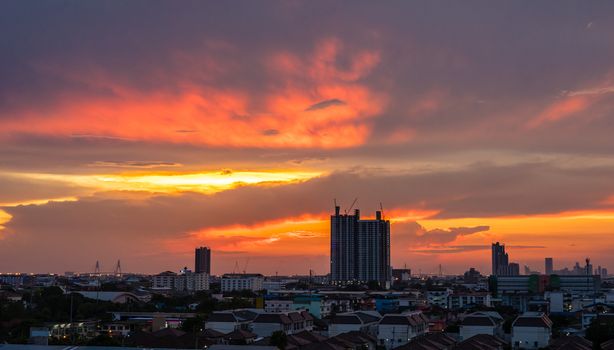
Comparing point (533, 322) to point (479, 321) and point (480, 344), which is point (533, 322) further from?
point (480, 344)

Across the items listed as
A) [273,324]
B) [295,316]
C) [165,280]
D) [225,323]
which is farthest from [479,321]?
[165,280]

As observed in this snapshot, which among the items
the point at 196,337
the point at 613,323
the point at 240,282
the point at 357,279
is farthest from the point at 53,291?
the point at 357,279

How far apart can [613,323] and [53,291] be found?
115 ft

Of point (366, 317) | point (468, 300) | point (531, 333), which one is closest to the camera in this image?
point (531, 333)

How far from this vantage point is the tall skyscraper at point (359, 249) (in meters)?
91.5

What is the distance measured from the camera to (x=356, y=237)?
92.3m

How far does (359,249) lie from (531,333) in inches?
2632

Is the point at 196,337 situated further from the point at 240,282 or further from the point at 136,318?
the point at 240,282

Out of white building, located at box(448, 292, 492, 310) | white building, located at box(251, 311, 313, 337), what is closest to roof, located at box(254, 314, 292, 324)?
white building, located at box(251, 311, 313, 337)

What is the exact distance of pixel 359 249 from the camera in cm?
9244

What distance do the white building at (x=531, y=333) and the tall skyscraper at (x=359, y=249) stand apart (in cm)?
6500

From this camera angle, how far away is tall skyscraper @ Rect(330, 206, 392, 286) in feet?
300

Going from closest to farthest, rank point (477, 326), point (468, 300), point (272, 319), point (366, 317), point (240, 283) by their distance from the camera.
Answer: point (477, 326) < point (272, 319) < point (366, 317) < point (468, 300) < point (240, 283)

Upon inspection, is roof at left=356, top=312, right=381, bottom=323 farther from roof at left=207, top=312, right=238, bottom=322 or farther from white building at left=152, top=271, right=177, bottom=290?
white building at left=152, top=271, right=177, bottom=290
